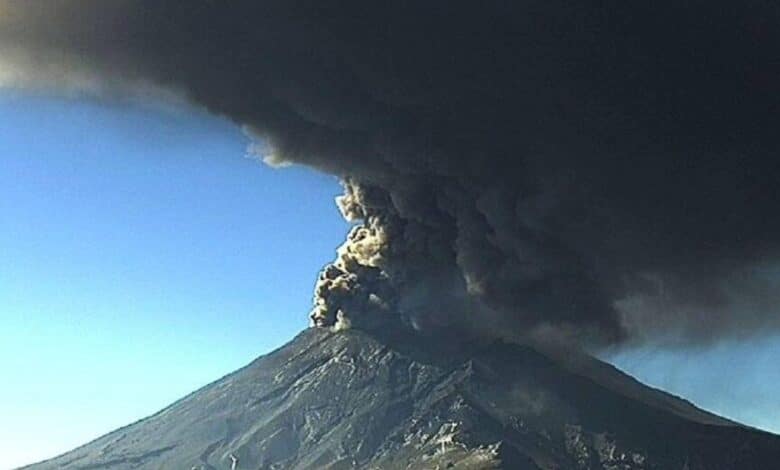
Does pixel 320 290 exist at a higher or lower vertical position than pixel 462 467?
higher

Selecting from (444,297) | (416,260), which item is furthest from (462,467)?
(416,260)

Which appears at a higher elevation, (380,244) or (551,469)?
(380,244)

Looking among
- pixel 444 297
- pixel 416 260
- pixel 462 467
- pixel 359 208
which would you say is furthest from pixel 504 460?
pixel 359 208

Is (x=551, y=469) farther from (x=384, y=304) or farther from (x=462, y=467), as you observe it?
(x=384, y=304)

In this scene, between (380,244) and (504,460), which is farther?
(504,460)

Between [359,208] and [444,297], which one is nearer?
[359,208]

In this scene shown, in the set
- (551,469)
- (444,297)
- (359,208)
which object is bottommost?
(551,469)

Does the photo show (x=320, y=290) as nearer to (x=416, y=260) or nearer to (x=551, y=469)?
(x=416, y=260)

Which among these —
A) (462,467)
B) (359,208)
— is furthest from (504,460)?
(359,208)
